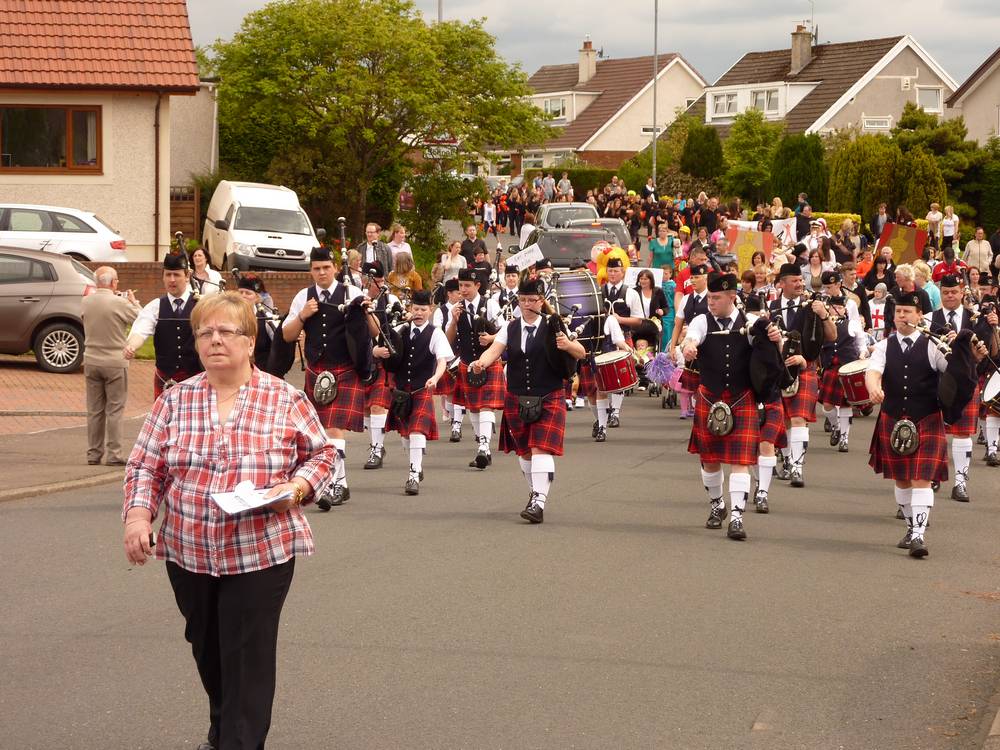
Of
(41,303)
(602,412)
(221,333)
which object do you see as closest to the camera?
(221,333)

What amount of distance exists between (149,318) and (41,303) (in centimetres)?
856

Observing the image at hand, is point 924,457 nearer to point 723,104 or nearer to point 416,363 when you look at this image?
point 416,363

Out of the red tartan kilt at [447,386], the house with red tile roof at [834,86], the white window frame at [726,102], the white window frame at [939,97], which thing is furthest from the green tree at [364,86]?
the white window frame at [726,102]

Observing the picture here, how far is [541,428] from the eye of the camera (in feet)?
37.0

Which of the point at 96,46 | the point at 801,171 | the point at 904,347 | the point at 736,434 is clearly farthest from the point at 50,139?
the point at 801,171

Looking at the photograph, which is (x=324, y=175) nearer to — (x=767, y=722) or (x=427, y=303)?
(x=427, y=303)

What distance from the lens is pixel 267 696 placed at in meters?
5.30

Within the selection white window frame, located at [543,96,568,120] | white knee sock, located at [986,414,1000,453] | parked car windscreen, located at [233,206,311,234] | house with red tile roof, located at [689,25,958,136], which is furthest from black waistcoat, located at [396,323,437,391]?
white window frame, located at [543,96,568,120]

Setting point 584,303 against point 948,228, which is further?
point 948,228

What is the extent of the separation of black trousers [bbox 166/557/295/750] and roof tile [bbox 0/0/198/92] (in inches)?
944

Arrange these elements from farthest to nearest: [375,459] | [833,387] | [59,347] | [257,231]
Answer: [257,231], [59,347], [833,387], [375,459]

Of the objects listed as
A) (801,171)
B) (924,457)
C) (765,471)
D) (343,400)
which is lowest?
(765,471)

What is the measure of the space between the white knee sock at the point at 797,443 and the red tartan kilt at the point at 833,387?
7.82 ft

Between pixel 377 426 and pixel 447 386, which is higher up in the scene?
pixel 447 386
